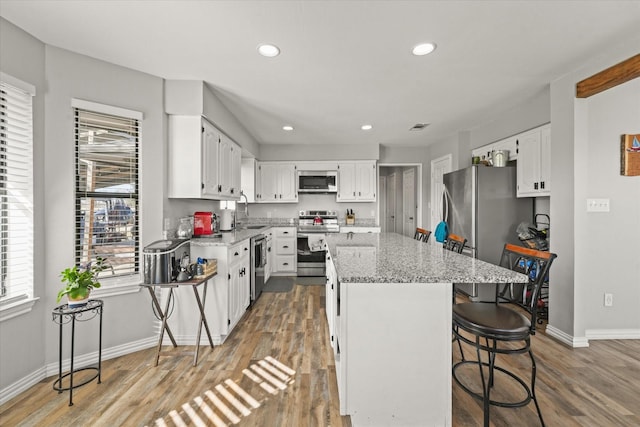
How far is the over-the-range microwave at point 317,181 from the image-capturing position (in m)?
5.39

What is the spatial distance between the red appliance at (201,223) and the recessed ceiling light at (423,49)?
8.22ft

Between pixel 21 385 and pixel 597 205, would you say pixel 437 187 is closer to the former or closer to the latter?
pixel 597 205

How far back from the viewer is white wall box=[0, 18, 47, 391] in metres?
1.84

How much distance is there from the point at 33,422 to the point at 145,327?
91cm

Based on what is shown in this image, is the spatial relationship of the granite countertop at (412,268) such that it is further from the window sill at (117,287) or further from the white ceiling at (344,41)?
the window sill at (117,287)

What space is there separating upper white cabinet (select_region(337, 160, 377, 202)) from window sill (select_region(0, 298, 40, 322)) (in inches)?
170

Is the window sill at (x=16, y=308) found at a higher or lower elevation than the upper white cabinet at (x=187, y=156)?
lower

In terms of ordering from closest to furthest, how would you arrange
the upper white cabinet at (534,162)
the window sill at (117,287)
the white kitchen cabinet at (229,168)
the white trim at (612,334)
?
the window sill at (117,287) < the white trim at (612,334) < the upper white cabinet at (534,162) < the white kitchen cabinet at (229,168)

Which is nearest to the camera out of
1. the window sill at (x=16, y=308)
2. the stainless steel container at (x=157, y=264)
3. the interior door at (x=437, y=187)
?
the window sill at (x=16, y=308)

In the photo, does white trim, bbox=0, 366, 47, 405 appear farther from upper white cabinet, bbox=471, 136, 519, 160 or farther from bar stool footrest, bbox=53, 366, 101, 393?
upper white cabinet, bbox=471, 136, 519, 160

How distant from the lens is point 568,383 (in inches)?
77.8

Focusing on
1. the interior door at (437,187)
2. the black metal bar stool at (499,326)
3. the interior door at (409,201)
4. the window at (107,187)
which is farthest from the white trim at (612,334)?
the window at (107,187)

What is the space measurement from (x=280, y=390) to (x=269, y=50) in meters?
2.47

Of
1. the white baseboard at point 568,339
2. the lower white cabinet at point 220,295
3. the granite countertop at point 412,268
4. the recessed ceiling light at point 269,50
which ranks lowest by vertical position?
the white baseboard at point 568,339
